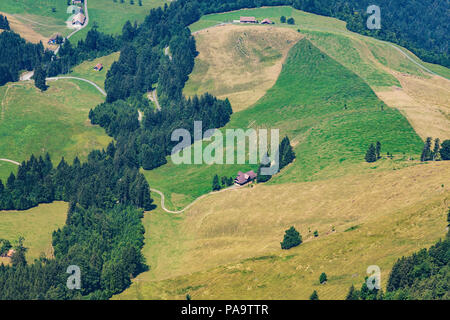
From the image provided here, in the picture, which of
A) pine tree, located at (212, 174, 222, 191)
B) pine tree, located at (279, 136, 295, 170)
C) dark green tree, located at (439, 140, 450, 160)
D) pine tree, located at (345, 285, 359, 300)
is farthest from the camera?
pine tree, located at (212, 174, 222, 191)

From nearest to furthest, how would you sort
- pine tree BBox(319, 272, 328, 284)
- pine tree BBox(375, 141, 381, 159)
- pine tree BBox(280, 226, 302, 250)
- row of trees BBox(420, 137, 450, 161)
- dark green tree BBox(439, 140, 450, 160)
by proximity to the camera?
pine tree BBox(319, 272, 328, 284) → pine tree BBox(280, 226, 302, 250) → dark green tree BBox(439, 140, 450, 160) → row of trees BBox(420, 137, 450, 161) → pine tree BBox(375, 141, 381, 159)

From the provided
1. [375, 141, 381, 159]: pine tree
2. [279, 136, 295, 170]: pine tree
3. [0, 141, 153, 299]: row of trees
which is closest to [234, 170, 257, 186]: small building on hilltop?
[279, 136, 295, 170]: pine tree

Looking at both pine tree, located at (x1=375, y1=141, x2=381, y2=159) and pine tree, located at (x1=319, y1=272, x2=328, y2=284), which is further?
pine tree, located at (x1=375, y1=141, x2=381, y2=159)

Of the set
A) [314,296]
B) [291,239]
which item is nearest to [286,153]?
[291,239]

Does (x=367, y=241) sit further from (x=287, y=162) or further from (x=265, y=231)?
(x=287, y=162)

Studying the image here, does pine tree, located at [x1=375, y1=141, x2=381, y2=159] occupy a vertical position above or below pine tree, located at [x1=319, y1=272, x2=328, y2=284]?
above

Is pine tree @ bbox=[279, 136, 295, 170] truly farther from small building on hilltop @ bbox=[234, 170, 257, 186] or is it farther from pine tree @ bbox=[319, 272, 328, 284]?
pine tree @ bbox=[319, 272, 328, 284]

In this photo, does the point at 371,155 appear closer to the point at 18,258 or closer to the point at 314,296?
the point at 314,296
